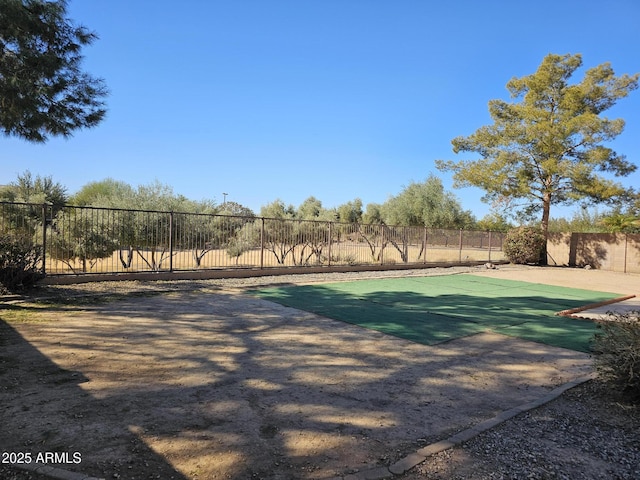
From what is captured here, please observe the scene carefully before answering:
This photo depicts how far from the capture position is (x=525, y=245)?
79.2 feet

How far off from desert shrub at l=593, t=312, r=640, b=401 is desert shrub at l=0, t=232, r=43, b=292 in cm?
1048

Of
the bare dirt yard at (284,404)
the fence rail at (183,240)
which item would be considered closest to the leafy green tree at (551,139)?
the fence rail at (183,240)

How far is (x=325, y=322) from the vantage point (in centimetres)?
766

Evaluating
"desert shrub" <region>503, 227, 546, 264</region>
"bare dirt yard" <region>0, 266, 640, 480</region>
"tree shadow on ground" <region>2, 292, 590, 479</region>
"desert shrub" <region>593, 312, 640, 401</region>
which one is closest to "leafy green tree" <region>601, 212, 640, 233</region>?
"desert shrub" <region>503, 227, 546, 264</region>

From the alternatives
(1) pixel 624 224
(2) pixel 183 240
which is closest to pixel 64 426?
(2) pixel 183 240

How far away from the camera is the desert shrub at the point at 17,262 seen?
28.1 ft

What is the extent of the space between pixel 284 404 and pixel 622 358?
3.36 metres

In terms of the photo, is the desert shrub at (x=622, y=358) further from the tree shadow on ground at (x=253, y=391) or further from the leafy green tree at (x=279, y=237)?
the leafy green tree at (x=279, y=237)

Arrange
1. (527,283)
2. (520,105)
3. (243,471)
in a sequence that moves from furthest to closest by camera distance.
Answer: (520,105) → (527,283) → (243,471)

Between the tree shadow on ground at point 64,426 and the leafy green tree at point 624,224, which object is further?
the leafy green tree at point 624,224

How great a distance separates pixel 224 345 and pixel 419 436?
3353 mm

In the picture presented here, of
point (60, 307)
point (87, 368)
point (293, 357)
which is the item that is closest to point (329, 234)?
point (60, 307)

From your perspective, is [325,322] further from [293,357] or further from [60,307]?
[60,307]

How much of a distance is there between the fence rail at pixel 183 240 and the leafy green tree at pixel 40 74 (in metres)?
2.62
